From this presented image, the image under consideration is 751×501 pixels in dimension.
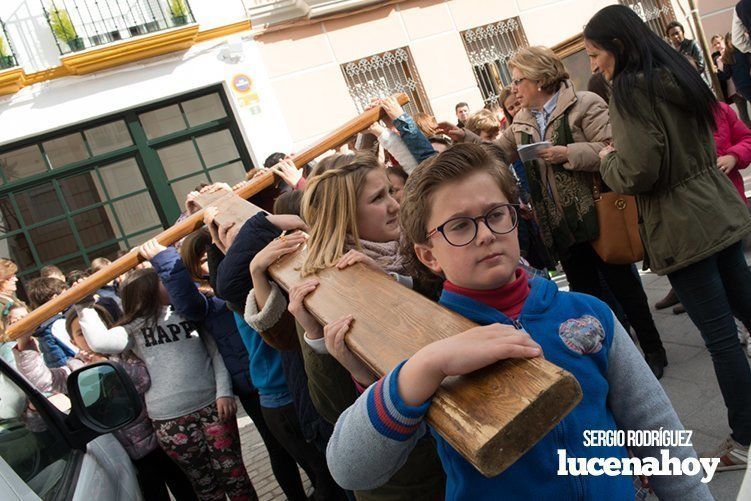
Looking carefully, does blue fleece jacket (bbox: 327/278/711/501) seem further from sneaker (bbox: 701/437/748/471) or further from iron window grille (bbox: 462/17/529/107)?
iron window grille (bbox: 462/17/529/107)

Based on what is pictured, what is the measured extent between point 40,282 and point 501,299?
5179mm

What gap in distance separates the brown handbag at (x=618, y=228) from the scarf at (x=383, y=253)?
4.77 feet

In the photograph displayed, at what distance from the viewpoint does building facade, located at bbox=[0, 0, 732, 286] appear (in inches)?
352

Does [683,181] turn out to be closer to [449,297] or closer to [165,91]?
[449,297]

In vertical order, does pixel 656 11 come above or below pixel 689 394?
above

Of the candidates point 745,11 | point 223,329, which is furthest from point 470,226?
point 745,11

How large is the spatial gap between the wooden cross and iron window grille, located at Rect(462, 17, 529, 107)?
10201mm

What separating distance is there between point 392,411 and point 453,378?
13 cm

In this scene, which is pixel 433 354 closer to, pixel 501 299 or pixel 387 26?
pixel 501 299

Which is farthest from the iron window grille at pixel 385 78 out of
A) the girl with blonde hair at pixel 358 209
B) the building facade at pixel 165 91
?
the girl with blonde hair at pixel 358 209

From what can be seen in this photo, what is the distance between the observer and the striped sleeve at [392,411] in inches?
40.8

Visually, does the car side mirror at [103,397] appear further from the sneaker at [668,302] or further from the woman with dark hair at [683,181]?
the sneaker at [668,302]

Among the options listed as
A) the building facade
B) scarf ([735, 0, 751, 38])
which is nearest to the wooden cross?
scarf ([735, 0, 751, 38])

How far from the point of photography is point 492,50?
11.5 m
